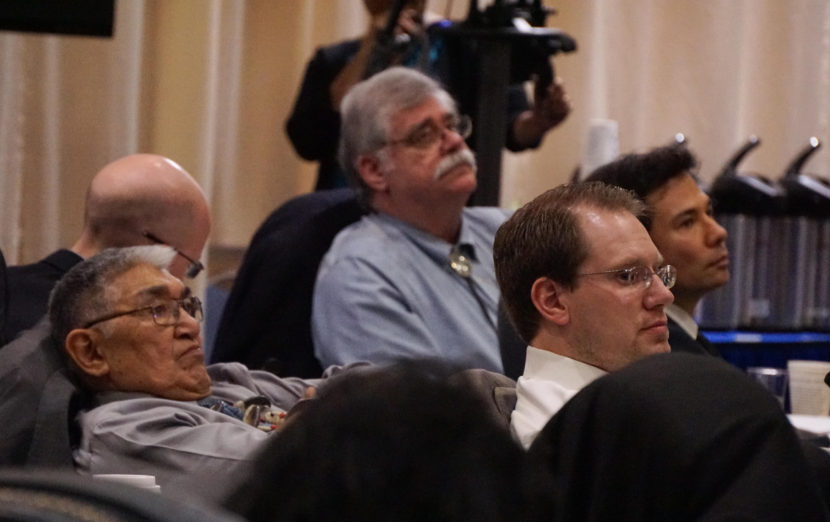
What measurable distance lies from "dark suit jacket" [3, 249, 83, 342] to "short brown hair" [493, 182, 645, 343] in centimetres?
94

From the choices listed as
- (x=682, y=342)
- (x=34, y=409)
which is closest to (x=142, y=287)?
(x=34, y=409)

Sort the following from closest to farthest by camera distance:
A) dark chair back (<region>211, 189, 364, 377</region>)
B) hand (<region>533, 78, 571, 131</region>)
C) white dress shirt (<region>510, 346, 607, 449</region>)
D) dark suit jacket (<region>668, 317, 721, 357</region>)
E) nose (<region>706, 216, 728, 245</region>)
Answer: white dress shirt (<region>510, 346, 607, 449</region>), dark suit jacket (<region>668, 317, 721, 357</region>), nose (<region>706, 216, 728, 245</region>), dark chair back (<region>211, 189, 364, 377</region>), hand (<region>533, 78, 571, 131</region>)

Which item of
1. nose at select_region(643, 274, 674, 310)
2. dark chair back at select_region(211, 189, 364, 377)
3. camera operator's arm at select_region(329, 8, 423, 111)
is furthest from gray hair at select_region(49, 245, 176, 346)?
camera operator's arm at select_region(329, 8, 423, 111)

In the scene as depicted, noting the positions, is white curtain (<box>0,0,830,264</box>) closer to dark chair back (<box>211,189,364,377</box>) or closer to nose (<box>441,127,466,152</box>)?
dark chair back (<box>211,189,364,377</box>)

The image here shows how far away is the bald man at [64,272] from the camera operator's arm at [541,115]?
104cm

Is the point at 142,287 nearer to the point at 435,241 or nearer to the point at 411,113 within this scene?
the point at 435,241

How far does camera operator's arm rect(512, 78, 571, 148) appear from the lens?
3.05 m

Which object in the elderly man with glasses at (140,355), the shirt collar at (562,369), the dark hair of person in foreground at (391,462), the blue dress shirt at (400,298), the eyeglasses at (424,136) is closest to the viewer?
the dark hair of person in foreground at (391,462)

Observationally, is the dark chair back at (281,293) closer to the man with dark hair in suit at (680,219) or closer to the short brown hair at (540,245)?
the man with dark hair in suit at (680,219)

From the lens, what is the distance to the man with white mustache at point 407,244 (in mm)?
2453

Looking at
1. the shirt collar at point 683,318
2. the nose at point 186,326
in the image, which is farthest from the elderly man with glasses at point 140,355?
the shirt collar at point 683,318

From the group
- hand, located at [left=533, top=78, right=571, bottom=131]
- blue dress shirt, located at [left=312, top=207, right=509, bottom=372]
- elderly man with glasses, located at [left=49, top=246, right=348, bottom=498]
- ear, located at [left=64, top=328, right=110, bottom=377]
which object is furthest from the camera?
hand, located at [left=533, top=78, right=571, bottom=131]

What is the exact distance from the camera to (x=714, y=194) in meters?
3.60

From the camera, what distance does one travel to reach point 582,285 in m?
1.63
